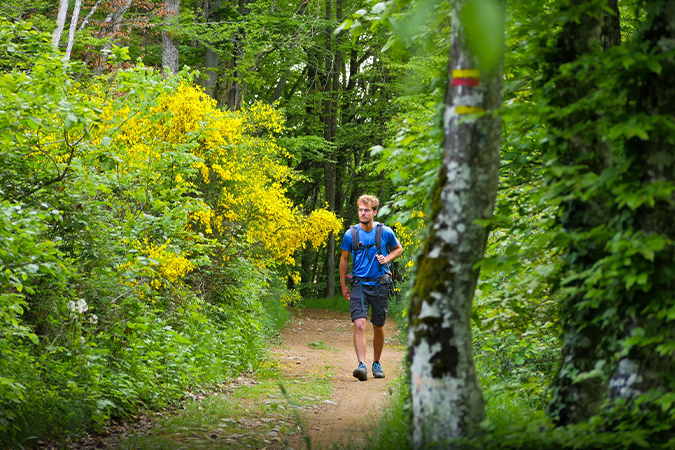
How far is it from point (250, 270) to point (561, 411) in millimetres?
7917

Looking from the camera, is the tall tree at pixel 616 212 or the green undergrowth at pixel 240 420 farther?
the green undergrowth at pixel 240 420

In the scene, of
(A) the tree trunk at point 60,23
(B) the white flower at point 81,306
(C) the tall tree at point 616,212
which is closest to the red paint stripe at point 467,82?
(C) the tall tree at point 616,212

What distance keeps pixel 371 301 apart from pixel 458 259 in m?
4.98

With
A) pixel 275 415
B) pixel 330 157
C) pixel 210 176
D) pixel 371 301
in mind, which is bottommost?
pixel 275 415

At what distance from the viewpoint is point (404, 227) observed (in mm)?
3623

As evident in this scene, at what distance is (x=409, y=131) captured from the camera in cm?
397

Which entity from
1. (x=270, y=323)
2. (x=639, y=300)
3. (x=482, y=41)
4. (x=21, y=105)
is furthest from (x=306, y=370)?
(x=482, y=41)

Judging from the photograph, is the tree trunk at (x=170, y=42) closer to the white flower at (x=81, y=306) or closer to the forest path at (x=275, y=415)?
the forest path at (x=275, y=415)

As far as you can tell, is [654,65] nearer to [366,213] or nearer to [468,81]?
[468,81]

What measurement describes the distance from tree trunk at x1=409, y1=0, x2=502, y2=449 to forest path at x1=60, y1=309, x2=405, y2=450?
811mm

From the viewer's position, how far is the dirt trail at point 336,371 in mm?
5320

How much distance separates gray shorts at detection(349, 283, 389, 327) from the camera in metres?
7.89

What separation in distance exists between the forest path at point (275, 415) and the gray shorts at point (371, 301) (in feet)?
2.81

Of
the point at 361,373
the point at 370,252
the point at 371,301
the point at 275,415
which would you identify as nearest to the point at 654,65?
the point at 275,415
